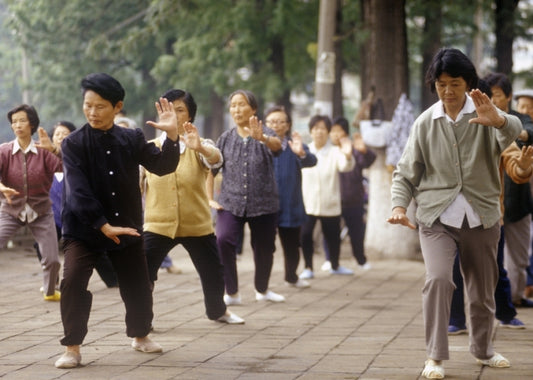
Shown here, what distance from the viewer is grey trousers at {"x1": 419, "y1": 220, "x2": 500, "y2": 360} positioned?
238 inches

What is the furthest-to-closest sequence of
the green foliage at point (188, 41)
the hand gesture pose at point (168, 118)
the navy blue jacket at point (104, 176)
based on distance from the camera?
the green foliage at point (188, 41) → the hand gesture pose at point (168, 118) → the navy blue jacket at point (104, 176)

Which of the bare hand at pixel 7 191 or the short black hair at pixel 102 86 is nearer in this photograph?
the short black hair at pixel 102 86

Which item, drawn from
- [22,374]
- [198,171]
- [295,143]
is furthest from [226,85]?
[22,374]

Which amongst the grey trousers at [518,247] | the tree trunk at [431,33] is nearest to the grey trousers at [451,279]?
the grey trousers at [518,247]

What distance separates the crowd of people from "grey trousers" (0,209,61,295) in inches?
0.5

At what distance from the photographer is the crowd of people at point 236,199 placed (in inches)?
242

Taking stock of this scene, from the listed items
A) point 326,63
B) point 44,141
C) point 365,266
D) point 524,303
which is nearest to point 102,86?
point 44,141

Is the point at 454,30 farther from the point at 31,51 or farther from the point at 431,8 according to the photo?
the point at 31,51

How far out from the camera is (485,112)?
5883 millimetres

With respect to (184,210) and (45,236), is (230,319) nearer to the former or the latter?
(184,210)

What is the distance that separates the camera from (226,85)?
26422 mm

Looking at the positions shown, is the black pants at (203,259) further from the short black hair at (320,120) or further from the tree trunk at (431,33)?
the tree trunk at (431,33)

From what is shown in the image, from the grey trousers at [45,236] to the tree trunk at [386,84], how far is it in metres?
Answer: 5.83

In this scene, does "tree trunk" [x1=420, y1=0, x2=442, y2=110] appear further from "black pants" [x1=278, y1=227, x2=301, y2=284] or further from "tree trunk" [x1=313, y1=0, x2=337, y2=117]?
"black pants" [x1=278, y1=227, x2=301, y2=284]
